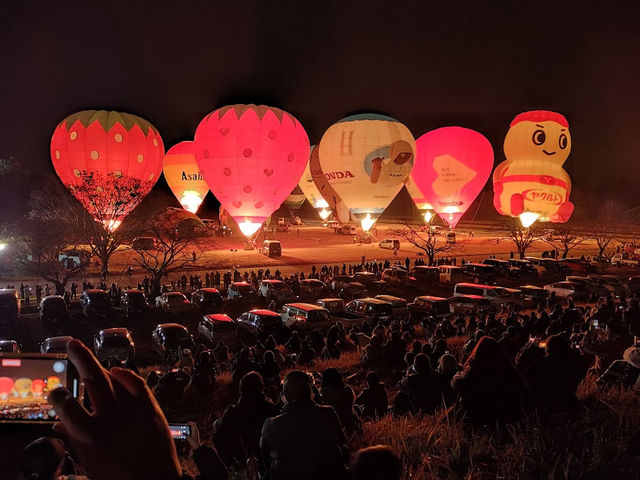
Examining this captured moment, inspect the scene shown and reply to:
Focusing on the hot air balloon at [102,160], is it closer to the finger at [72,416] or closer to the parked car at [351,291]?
the parked car at [351,291]

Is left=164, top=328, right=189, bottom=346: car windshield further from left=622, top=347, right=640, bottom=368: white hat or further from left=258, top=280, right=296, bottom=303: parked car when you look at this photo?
left=622, top=347, right=640, bottom=368: white hat

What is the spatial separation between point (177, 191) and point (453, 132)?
72.8 feet

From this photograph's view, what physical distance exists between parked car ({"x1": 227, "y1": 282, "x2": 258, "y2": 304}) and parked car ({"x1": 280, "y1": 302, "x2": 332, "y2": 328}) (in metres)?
5.00

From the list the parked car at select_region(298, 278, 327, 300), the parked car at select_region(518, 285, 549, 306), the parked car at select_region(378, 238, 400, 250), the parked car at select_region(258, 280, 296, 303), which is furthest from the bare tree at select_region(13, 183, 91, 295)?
the parked car at select_region(378, 238, 400, 250)

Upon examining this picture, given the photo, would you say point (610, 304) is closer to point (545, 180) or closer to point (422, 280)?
point (422, 280)

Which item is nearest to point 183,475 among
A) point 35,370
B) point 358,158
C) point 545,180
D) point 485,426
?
point 35,370

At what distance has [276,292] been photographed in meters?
21.5

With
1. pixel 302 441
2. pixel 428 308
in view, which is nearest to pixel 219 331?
pixel 428 308

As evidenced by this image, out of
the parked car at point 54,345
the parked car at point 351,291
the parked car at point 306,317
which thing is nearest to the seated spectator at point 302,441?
the parked car at point 54,345

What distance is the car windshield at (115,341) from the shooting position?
490 inches

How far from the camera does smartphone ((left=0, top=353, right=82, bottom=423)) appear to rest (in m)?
3.43

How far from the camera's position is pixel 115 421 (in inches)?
87.7

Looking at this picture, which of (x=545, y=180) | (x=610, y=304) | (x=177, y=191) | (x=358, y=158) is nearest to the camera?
(x=610, y=304)

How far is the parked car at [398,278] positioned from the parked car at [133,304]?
12.1 metres
